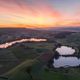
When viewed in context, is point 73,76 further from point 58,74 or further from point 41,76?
point 41,76

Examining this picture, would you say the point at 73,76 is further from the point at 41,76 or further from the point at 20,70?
the point at 20,70

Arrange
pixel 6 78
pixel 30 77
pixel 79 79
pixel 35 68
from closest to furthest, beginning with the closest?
1. pixel 6 78
2. pixel 30 77
3. pixel 79 79
4. pixel 35 68

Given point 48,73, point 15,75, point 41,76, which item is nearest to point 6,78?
point 15,75

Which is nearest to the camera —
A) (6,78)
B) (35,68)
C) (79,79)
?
(6,78)

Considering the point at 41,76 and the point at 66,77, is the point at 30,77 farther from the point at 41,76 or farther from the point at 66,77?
the point at 66,77

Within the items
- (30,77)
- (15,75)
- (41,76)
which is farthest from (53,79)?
(15,75)

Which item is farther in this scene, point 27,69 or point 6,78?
point 27,69

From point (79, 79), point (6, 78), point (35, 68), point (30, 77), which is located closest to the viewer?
point (6, 78)

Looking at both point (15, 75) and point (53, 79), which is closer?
point (15, 75)
